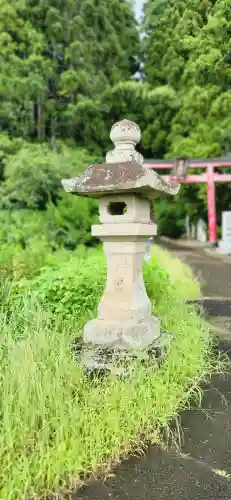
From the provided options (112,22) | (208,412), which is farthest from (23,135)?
(208,412)

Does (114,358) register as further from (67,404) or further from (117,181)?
(117,181)

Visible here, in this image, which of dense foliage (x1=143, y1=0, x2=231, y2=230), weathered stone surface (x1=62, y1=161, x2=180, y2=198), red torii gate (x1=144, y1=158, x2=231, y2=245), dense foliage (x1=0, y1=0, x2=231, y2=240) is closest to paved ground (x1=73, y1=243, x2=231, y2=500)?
weathered stone surface (x1=62, y1=161, x2=180, y2=198)

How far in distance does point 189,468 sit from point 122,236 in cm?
177

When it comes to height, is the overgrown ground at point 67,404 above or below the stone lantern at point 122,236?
below

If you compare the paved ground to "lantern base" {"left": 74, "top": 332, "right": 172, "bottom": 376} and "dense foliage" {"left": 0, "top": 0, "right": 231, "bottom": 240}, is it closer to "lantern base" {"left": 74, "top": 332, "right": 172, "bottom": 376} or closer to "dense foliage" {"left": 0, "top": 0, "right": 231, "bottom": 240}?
"lantern base" {"left": 74, "top": 332, "right": 172, "bottom": 376}

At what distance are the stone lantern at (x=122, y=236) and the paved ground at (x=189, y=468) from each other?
677 millimetres

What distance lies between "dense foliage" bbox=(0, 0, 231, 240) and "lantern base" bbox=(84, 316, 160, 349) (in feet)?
23.9

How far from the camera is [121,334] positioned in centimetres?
333

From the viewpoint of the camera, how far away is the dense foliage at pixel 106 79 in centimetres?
1248

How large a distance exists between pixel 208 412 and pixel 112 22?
17.8m

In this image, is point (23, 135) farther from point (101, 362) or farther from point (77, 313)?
point (101, 362)

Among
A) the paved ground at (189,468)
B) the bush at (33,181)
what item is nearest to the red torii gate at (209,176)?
the bush at (33,181)

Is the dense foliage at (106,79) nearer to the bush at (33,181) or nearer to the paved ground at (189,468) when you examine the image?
the bush at (33,181)

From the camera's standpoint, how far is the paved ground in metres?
2.02
